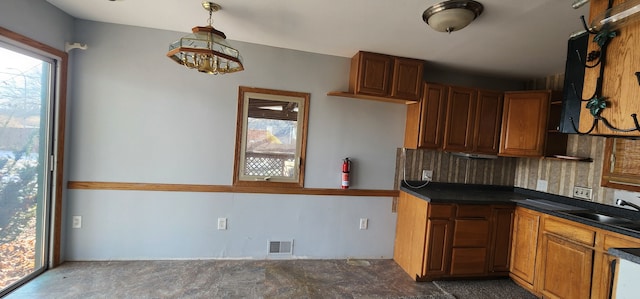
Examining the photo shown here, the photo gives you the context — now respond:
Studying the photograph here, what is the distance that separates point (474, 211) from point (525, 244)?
555 mm

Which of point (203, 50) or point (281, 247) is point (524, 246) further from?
point (203, 50)

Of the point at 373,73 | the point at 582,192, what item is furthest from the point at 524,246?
the point at 373,73

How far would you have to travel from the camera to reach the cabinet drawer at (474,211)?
8.84 ft

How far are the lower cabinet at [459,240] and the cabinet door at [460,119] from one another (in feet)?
2.28

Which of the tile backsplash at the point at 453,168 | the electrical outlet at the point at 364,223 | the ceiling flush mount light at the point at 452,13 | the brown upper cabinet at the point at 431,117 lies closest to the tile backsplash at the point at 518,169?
the tile backsplash at the point at 453,168

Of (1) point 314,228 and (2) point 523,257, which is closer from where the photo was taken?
(2) point 523,257

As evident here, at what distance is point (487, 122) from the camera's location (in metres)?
3.07

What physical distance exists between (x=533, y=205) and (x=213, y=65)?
9.96 ft

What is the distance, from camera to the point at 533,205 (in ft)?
8.60

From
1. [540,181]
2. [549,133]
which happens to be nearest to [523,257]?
[540,181]

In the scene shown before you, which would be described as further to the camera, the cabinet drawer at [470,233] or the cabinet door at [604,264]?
the cabinet drawer at [470,233]

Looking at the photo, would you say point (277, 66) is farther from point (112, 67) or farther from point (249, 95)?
point (112, 67)

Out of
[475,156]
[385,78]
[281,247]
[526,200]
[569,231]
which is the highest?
[385,78]

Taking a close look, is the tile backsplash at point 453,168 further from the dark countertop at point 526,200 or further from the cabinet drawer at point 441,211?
the cabinet drawer at point 441,211
